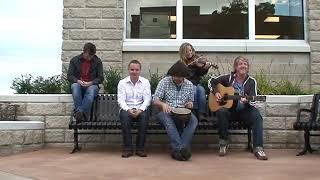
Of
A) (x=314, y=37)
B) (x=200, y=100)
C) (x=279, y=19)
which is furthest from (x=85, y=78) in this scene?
(x=314, y=37)

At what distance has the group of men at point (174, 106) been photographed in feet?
23.5

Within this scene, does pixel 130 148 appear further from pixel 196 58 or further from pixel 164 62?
pixel 164 62

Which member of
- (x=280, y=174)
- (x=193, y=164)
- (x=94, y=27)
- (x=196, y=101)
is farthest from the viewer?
(x=94, y=27)

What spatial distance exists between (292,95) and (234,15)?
98.1 inches

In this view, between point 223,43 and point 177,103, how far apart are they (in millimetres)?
2998

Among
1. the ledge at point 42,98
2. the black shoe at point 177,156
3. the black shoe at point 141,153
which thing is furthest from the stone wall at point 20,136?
the black shoe at point 177,156

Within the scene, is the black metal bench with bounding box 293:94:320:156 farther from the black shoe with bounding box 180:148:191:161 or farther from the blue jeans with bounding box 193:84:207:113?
the black shoe with bounding box 180:148:191:161

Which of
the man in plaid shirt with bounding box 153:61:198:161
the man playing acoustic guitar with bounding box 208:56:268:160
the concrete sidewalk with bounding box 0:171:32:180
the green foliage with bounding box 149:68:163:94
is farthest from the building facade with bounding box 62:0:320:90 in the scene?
the concrete sidewalk with bounding box 0:171:32:180

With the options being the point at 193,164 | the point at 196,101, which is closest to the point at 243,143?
the point at 196,101

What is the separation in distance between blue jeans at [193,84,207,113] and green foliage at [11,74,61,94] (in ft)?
9.03

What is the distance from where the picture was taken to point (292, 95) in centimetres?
855

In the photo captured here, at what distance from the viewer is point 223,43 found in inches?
397

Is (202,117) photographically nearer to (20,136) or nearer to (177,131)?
(177,131)

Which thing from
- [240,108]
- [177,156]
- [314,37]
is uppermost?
[314,37]
